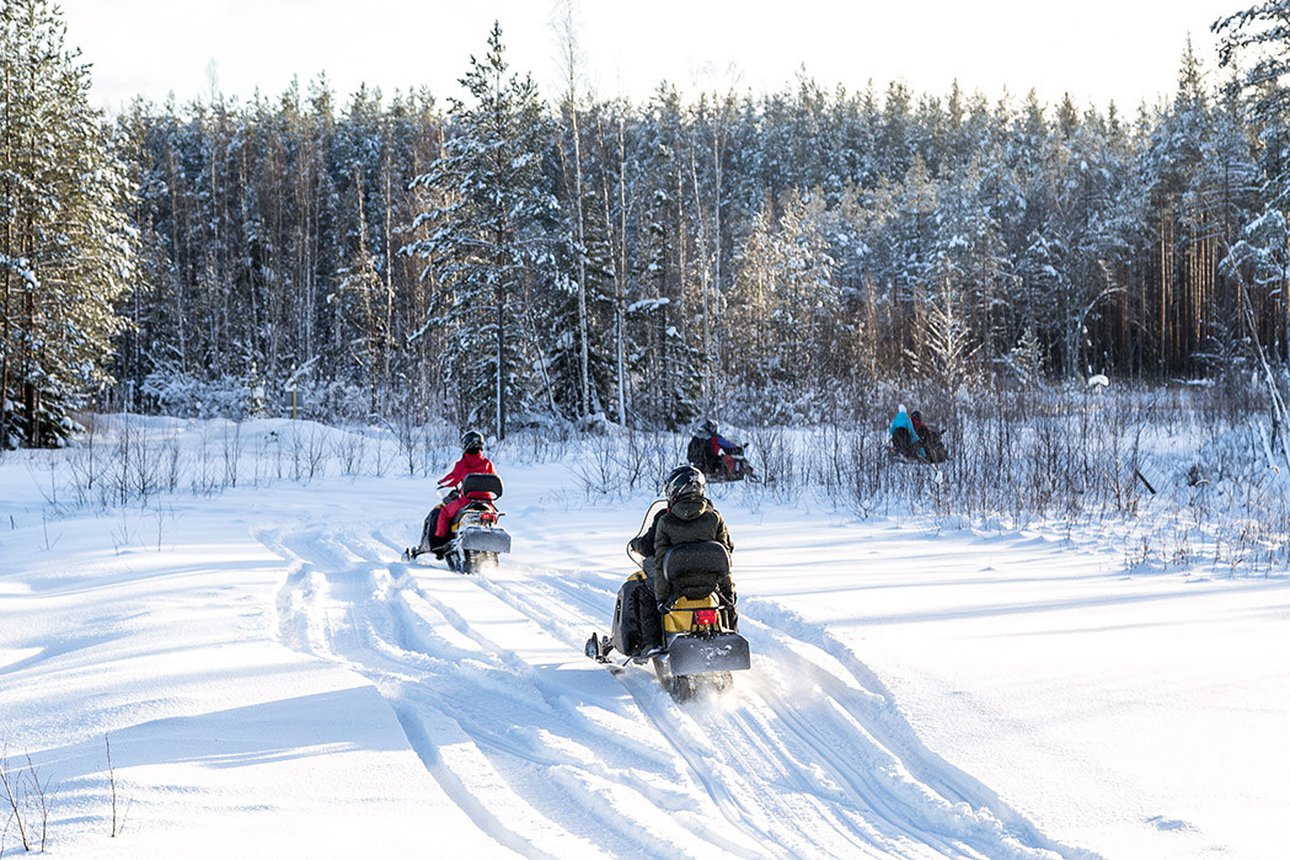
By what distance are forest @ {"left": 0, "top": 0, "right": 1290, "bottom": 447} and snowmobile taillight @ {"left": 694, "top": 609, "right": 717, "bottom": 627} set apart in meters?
5.55

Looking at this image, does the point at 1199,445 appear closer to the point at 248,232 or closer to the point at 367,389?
the point at 367,389

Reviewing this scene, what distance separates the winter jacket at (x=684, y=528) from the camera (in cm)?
575

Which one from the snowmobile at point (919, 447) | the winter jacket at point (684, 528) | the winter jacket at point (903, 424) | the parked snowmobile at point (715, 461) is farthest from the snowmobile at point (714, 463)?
the winter jacket at point (684, 528)

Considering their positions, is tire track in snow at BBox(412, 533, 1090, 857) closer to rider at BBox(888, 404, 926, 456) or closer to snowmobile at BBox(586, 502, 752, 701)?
snowmobile at BBox(586, 502, 752, 701)

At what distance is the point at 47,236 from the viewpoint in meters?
23.3

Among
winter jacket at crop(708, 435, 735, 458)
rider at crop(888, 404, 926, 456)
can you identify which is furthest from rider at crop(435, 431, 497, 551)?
rider at crop(888, 404, 926, 456)

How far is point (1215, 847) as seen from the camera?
11.3 feet

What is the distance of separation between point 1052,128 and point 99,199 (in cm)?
6011

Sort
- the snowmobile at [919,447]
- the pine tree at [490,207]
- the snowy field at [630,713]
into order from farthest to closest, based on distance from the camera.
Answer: the pine tree at [490,207] < the snowmobile at [919,447] < the snowy field at [630,713]

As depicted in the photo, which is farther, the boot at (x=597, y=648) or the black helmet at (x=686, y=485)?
the boot at (x=597, y=648)

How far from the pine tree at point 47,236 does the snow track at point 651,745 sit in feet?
65.4

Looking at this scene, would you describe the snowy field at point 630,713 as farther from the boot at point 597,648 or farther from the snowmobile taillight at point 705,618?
the snowmobile taillight at point 705,618

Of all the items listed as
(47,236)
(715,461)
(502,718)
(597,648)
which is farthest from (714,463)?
(47,236)

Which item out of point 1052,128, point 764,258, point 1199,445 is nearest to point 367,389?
point 764,258
